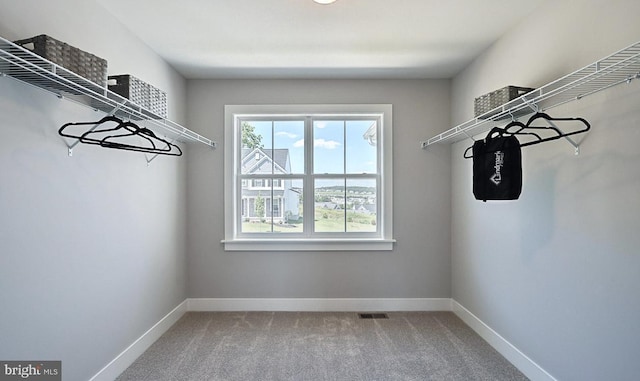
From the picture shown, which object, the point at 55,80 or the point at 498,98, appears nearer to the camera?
the point at 55,80

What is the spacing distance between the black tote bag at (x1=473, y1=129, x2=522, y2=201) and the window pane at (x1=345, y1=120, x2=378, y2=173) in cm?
154

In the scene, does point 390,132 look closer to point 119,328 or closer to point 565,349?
point 565,349

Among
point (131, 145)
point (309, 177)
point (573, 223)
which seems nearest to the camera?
point (573, 223)

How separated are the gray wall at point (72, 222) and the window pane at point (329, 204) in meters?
1.63

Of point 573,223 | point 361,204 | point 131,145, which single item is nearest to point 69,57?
point 131,145

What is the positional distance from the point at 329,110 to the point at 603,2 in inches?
94.0

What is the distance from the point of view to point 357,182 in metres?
3.91

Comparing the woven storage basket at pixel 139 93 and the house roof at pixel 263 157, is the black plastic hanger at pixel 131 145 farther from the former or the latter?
the house roof at pixel 263 157

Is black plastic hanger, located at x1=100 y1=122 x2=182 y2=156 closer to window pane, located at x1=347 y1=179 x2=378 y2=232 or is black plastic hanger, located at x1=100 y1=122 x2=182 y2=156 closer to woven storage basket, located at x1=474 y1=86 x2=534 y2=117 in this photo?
window pane, located at x1=347 y1=179 x2=378 y2=232

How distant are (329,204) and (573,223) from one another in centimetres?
233

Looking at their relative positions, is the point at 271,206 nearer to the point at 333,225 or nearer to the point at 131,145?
the point at 333,225

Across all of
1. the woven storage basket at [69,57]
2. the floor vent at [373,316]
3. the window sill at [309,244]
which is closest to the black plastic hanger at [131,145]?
the woven storage basket at [69,57]

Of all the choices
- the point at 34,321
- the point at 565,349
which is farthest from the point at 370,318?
the point at 34,321

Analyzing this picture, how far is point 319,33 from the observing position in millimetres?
2721
